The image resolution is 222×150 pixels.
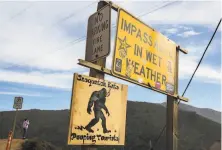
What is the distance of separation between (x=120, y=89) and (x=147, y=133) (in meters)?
36.2

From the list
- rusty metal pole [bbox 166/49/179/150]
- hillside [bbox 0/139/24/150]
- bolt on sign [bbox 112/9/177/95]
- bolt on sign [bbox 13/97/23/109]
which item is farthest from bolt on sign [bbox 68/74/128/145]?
hillside [bbox 0/139/24/150]

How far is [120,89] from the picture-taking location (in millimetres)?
5336

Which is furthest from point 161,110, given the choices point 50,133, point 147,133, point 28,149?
point 28,149

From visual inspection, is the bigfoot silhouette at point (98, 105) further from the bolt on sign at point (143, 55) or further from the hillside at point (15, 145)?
the hillside at point (15, 145)

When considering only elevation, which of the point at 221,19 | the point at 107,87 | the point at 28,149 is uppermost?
the point at 221,19

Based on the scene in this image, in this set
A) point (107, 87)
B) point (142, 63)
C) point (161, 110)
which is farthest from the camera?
point (161, 110)

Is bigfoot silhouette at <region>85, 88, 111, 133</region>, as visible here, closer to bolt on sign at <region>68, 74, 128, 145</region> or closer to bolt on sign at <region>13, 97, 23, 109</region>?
bolt on sign at <region>68, 74, 128, 145</region>

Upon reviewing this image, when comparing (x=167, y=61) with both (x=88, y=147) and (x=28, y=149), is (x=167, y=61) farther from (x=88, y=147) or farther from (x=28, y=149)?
(x=28, y=149)

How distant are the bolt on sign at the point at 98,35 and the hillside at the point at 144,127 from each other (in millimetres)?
32338

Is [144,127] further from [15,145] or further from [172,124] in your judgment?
[172,124]

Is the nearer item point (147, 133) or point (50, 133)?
point (147, 133)

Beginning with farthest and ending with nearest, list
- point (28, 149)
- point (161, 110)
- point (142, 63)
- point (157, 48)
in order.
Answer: point (161, 110), point (28, 149), point (157, 48), point (142, 63)

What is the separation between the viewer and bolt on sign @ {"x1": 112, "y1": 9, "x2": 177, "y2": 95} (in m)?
5.58

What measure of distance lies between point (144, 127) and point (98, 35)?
127 feet
